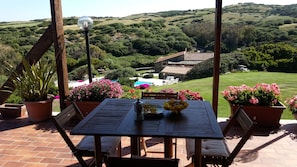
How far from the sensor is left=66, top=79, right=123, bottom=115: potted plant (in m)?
4.50

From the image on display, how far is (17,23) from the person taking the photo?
22.0 feet

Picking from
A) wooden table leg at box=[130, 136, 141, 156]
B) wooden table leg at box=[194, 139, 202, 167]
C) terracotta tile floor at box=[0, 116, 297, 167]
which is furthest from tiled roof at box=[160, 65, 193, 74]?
wooden table leg at box=[194, 139, 202, 167]

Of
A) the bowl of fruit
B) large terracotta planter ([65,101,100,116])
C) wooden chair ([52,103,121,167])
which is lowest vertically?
large terracotta planter ([65,101,100,116])

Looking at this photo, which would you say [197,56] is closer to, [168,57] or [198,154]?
[168,57]

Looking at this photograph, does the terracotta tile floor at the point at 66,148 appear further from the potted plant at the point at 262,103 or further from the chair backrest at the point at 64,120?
the chair backrest at the point at 64,120

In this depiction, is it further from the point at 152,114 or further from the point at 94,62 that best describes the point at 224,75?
the point at 152,114

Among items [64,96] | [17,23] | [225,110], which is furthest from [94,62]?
[225,110]

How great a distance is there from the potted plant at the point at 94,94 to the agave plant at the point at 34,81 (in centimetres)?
55

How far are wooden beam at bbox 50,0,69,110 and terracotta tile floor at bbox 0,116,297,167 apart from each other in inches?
27.0

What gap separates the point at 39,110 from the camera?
459 cm

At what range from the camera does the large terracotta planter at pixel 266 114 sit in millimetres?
4102

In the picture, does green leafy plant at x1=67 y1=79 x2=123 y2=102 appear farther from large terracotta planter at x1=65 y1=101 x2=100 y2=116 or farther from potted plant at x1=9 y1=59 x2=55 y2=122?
potted plant at x1=9 y1=59 x2=55 y2=122

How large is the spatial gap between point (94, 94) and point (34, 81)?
1.02 m

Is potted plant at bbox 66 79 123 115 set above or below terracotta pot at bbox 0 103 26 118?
above
